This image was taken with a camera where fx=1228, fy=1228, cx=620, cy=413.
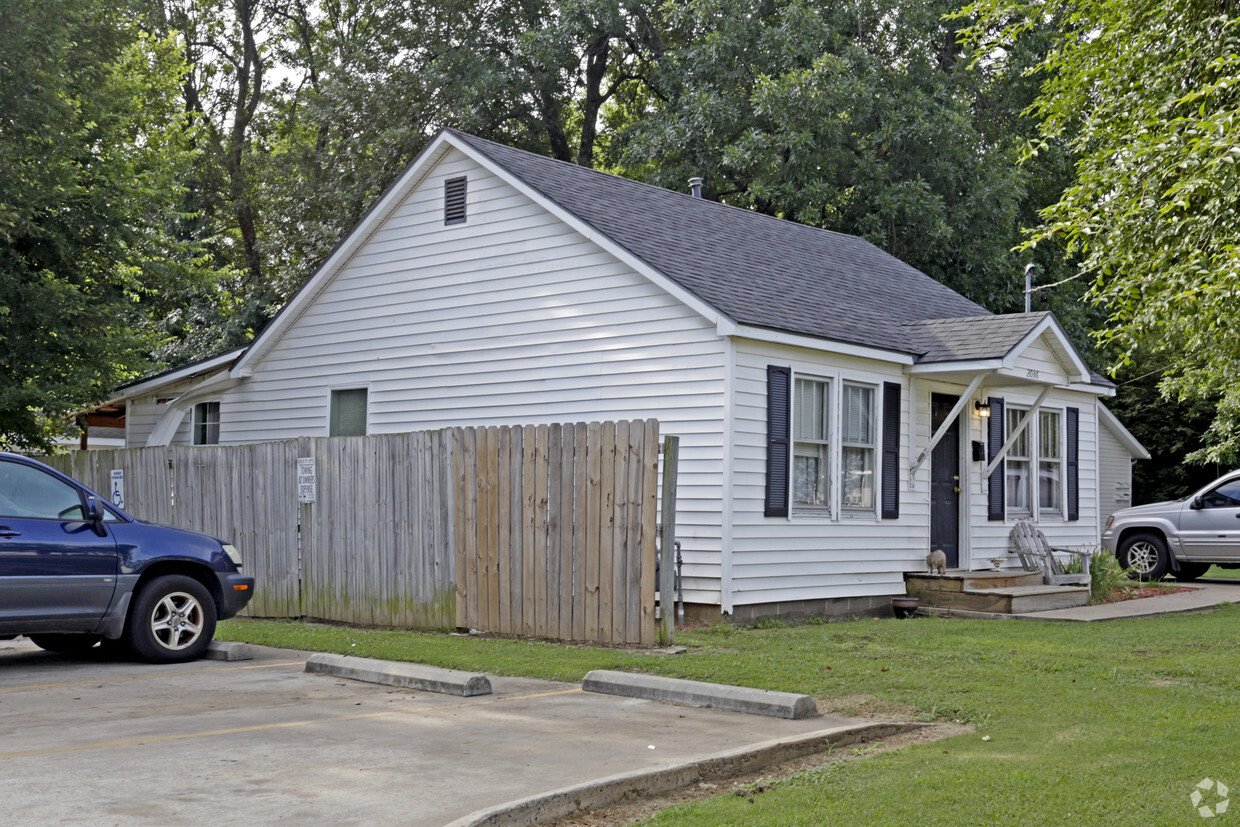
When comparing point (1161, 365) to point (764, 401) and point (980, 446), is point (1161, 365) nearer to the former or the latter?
point (980, 446)

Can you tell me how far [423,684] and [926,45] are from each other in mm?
24361

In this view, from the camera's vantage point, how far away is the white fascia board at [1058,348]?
48.4 feet

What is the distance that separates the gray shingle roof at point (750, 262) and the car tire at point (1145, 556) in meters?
4.92

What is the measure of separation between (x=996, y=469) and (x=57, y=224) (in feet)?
44.4

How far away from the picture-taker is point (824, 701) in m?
8.46

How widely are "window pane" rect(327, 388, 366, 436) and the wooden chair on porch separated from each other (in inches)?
367

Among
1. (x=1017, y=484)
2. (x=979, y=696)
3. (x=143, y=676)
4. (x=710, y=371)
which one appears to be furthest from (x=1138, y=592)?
(x=143, y=676)

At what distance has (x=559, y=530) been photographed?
11.6 m

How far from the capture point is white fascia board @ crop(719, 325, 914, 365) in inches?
514

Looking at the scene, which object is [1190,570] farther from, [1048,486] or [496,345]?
[496,345]

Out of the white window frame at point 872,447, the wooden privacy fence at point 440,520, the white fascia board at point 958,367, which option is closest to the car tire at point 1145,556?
the white fascia board at point 958,367

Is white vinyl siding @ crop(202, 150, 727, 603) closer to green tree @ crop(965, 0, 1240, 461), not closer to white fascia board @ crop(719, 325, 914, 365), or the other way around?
white fascia board @ crop(719, 325, 914, 365)

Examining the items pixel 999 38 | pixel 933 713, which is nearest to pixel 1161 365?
pixel 999 38

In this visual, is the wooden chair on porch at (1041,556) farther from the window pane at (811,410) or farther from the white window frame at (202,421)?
the white window frame at (202,421)
